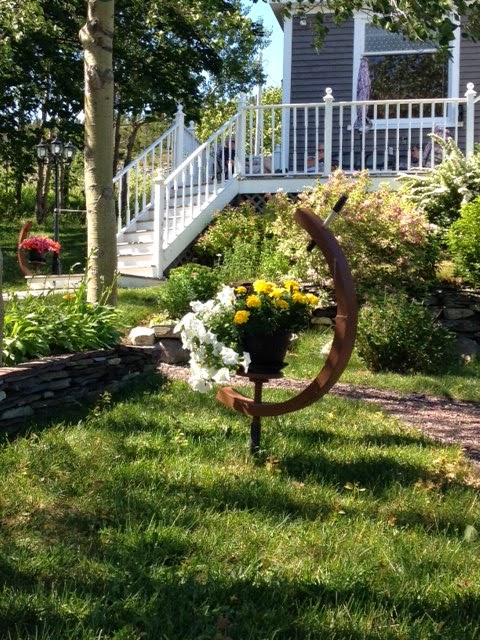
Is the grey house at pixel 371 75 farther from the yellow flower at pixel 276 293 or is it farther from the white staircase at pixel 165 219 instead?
the yellow flower at pixel 276 293

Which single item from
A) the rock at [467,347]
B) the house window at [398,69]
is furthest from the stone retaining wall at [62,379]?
the house window at [398,69]

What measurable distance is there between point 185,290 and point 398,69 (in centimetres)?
790

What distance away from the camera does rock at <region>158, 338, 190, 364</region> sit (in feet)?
25.8

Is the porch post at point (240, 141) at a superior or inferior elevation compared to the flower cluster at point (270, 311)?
superior

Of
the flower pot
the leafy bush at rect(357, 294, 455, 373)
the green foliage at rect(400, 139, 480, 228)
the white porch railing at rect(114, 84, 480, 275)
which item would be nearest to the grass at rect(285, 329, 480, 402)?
the leafy bush at rect(357, 294, 455, 373)

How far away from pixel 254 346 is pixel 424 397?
2876 millimetres

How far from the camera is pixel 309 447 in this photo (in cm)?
478

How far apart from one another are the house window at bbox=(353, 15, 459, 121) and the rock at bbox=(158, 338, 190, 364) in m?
7.72

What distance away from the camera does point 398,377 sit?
756cm

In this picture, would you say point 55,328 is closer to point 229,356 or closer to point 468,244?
point 229,356

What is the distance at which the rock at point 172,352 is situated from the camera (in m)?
7.88

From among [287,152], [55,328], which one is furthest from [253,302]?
[287,152]

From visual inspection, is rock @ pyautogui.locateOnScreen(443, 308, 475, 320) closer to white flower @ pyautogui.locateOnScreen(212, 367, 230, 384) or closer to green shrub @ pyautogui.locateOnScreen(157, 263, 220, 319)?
green shrub @ pyautogui.locateOnScreen(157, 263, 220, 319)

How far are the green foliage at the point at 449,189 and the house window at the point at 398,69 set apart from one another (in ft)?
12.0
